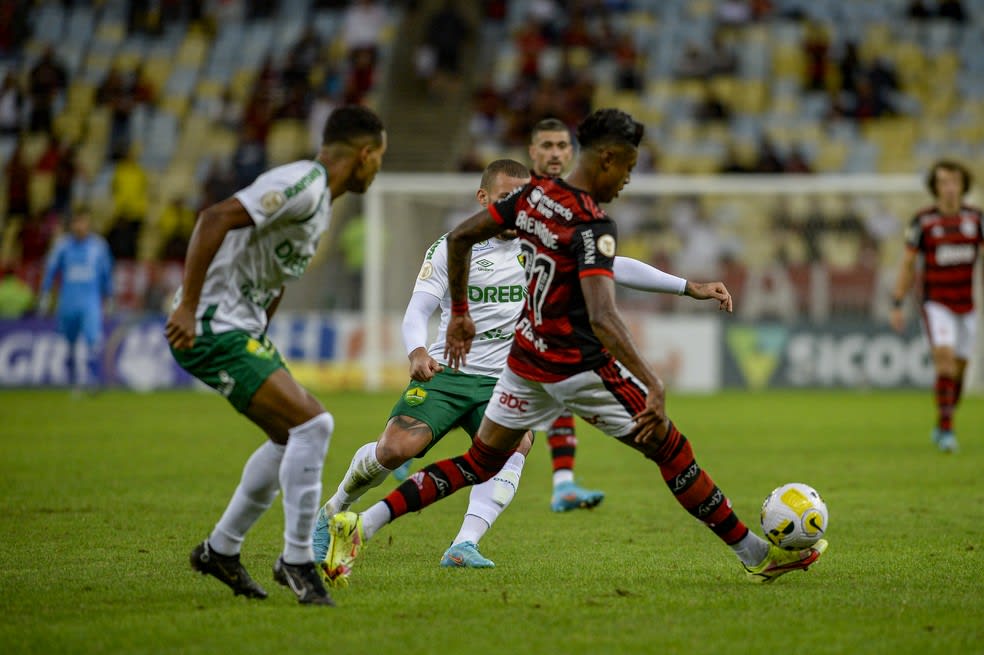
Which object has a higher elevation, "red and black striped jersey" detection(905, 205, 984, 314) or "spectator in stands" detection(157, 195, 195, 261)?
"red and black striped jersey" detection(905, 205, 984, 314)

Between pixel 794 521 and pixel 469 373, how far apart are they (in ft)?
6.60

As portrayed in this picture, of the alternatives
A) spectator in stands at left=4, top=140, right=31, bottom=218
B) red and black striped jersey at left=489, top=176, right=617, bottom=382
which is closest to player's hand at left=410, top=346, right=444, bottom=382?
red and black striped jersey at left=489, top=176, right=617, bottom=382

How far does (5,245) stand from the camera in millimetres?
27422

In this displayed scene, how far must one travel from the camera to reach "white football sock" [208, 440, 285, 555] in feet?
20.3

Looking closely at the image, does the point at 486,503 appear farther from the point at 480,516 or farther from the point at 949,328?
the point at 949,328

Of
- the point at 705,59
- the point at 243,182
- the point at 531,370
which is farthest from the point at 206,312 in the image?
the point at 705,59

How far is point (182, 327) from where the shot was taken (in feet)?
19.3

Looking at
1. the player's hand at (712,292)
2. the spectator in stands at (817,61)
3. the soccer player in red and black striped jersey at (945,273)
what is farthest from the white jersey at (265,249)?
the spectator in stands at (817,61)

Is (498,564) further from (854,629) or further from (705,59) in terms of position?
(705,59)

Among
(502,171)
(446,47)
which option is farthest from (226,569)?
(446,47)

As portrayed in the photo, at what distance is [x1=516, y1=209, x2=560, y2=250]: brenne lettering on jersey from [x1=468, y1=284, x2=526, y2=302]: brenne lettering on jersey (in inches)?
61.8

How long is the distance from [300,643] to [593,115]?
270cm

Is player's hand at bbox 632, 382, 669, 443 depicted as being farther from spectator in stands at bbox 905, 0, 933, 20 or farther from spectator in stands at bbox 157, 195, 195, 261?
spectator in stands at bbox 905, 0, 933, 20

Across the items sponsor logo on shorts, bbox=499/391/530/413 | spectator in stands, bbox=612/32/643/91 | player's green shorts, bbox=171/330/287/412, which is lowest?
sponsor logo on shorts, bbox=499/391/530/413
